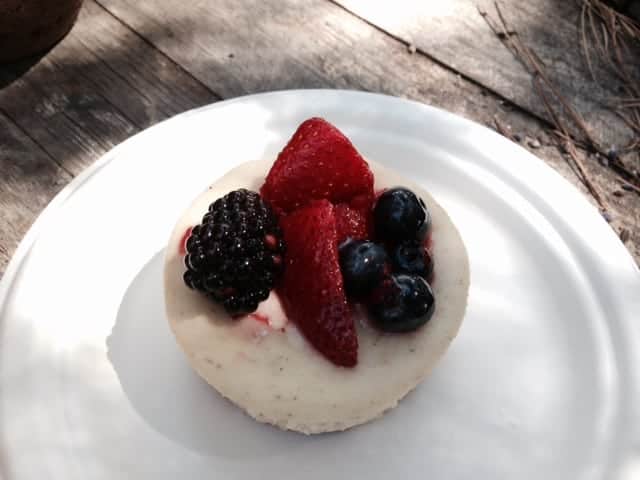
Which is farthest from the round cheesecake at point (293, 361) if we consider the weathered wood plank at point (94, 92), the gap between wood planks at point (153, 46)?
the gap between wood planks at point (153, 46)

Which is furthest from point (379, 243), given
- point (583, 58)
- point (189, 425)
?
point (583, 58)

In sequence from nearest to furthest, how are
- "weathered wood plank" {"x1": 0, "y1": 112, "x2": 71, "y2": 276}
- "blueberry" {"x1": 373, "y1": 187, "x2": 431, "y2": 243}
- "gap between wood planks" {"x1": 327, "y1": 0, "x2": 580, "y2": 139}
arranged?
"blueberry" {"x1": 373, "y1": 187, "x2": 431, "y2": 243}
"weathered wood plank" {"x1": 0, "y1": 112, "x2": 71, "y2": 276}
"gap between wood planks" {"x1": 327, "y1": 0, "x2": 580, "y2": 139}

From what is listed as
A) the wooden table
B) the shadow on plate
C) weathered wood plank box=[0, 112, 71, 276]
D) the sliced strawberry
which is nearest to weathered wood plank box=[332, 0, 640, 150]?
the wooden table

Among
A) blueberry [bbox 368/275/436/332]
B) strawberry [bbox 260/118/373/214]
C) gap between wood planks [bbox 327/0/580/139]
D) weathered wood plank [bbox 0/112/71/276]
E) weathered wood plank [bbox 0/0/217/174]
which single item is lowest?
weathered wood plank [bbox 0/112/71/276]

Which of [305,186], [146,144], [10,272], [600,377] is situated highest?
[305,186]

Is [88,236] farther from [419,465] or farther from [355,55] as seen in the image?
[355,55]

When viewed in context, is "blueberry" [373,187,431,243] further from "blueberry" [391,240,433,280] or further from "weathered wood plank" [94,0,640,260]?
"weathered wood plank" [94,0,640,260]

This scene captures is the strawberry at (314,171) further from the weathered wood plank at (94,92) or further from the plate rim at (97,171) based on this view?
the weathered wood plank at (94,92)
